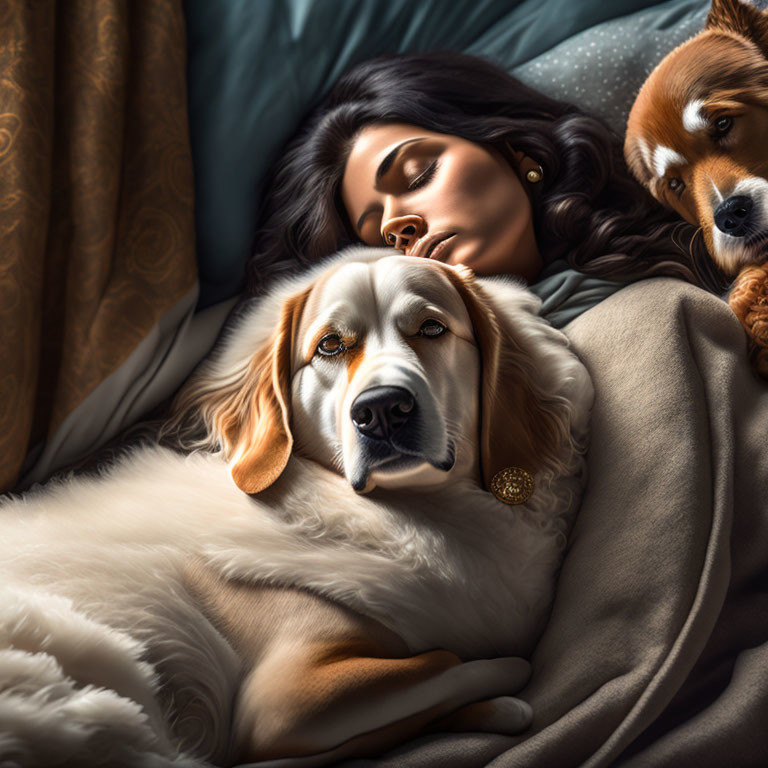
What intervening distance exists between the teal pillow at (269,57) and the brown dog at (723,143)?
0.97 ft

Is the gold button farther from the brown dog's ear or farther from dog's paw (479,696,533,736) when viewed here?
dog's paw (479,696,533,736)

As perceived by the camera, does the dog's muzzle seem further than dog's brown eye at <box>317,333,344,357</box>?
No

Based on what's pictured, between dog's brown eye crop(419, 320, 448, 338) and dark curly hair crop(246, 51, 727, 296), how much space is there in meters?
0.32

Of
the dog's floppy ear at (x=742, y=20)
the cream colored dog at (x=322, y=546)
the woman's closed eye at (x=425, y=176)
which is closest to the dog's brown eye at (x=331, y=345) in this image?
the cream colored dog at (x=322, y=546)

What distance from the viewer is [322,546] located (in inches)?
37.7

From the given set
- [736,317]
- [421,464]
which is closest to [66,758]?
[421,464]

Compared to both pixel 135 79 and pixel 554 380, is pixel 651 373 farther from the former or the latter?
pixel 135 79

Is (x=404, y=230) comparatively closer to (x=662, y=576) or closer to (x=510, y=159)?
(x=510, y=159)

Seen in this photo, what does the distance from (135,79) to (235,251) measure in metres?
0.35

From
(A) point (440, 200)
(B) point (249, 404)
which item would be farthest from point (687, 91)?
(B) point (249, 404)

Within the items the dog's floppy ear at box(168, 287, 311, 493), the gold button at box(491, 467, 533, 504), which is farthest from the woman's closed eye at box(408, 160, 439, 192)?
the gold button at box(491, 467, 533, 504)

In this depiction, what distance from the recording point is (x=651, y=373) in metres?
1.06

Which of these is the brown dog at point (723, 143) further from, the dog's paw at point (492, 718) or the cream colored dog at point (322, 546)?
the dog's paw at point (492, 718)

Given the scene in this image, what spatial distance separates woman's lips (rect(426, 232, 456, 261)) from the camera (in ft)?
3.78
